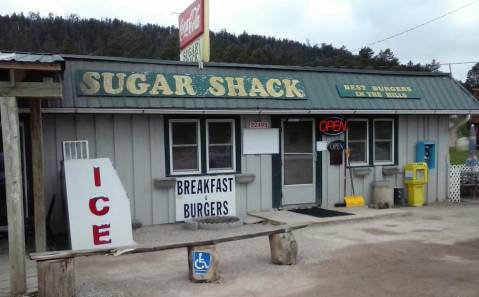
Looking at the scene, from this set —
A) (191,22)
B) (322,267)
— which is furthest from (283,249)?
(191,22)

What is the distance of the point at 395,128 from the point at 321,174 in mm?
2383

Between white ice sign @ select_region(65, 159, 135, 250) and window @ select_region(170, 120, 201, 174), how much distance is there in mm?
2297

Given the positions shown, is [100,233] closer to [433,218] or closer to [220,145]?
[220,145]

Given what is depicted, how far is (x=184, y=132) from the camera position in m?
9.86

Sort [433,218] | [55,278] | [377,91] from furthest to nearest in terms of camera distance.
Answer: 1. [377,91]
2. [433,218]
3. [55,278]

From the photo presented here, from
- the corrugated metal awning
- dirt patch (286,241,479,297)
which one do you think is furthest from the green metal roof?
dirt patch (286,241,479,297)

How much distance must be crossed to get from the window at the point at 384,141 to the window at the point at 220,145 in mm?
3827

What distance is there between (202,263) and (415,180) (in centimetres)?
746

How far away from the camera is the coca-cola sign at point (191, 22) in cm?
1101

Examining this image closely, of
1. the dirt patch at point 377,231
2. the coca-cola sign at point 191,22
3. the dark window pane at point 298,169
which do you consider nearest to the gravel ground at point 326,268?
the dirt patch at point 377,231

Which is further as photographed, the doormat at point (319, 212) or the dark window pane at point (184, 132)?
the doormat at point (319, 212)

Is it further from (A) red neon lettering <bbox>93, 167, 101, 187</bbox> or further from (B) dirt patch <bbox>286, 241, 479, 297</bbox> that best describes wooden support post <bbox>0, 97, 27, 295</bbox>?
(B) dirt patch <bbox>286, 241, 479, 297</bbox>

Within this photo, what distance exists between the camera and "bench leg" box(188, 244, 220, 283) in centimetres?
591

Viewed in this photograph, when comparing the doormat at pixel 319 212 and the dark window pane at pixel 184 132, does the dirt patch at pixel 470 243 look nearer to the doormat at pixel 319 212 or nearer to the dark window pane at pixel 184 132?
the doormat at pixel 319 212
